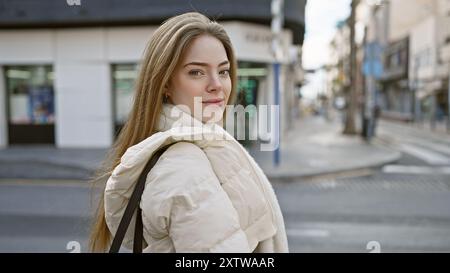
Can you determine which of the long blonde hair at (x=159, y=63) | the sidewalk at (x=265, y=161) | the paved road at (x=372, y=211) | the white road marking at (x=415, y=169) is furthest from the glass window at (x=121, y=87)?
the long blonde hair at (x=159, y=63)

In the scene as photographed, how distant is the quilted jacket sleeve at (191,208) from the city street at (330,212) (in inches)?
89.2

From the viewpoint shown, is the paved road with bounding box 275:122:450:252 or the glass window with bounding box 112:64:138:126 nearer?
the paved road with bounding box 275:122:450:252

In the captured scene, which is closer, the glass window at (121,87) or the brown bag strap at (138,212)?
the brown bag strap at (138,212)

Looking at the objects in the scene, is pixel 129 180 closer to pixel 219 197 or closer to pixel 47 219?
pixel 219 197

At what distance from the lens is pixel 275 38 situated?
10258 mm

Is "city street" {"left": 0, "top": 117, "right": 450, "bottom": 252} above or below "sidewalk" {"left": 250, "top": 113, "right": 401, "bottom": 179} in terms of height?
below

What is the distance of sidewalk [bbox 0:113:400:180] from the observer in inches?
409

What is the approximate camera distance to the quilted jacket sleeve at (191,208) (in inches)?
43.9

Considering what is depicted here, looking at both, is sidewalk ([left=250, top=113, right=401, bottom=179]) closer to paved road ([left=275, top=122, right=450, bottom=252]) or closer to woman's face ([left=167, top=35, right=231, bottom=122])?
paved road ([left=275, top=122, right=450, bottom=252])

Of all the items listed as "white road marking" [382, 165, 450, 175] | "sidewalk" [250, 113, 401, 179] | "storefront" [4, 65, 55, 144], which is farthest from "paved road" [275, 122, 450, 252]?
"storefront" [4, 65, 55, 144]

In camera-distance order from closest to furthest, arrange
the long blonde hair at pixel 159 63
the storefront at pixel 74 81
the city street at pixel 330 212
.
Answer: the long blonde hair at pixel 159 63 < the city street at pixel 330 212 < the storefront at pixel 74 81

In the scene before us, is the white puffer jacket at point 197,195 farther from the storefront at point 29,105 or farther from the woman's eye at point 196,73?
the storefront at point 29,105

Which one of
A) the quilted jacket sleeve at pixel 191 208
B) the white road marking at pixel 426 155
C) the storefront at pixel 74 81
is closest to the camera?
the quilted jacket sleeve at pixel 191 208
